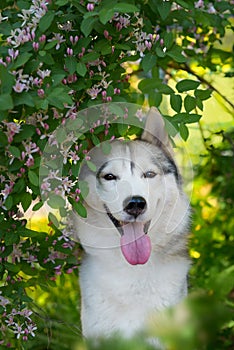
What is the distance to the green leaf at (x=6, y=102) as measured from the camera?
2.30 m

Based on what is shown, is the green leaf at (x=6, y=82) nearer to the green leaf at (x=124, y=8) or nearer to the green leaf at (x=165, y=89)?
the green leaf at (x=124, y=8)

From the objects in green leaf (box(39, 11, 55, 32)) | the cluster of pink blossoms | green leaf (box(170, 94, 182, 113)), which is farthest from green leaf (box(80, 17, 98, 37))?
the cluster of pink blossoms

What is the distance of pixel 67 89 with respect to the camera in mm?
2549

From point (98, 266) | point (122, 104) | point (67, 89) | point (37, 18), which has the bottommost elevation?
point (98, 266)

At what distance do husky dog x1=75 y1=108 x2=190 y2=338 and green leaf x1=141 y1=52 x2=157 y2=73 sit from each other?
0.72 feet

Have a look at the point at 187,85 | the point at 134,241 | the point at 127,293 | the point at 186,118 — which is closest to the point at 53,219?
the point at 134,241

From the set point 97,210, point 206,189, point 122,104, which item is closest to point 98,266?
point 97,210

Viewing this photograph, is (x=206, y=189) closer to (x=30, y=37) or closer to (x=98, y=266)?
(x=98, y=266)

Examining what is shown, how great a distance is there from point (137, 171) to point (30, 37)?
71cm

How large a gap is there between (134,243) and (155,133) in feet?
1.67

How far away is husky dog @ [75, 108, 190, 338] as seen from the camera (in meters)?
2.85

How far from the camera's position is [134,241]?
2.91 meters

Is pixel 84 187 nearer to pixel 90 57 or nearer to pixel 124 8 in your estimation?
pixel 90 57

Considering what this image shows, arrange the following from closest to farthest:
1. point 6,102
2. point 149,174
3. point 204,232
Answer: point 6,102, point 149,174, point 204,232
